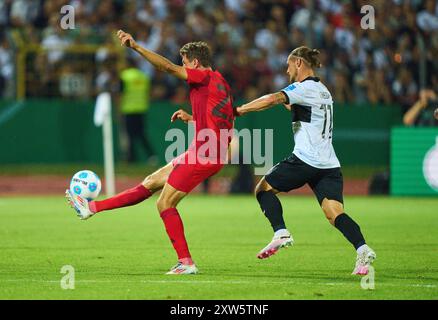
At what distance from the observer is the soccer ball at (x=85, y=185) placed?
1203cm

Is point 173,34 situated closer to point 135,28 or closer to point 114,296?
point 135,28

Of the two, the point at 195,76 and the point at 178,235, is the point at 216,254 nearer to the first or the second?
the point at 178,235

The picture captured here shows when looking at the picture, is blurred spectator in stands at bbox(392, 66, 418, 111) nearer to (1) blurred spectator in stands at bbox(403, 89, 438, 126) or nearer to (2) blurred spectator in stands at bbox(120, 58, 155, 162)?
(1) blurred spectator in stands at bbox(403, 89, 438, 126)

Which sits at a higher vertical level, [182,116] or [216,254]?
[182,116]

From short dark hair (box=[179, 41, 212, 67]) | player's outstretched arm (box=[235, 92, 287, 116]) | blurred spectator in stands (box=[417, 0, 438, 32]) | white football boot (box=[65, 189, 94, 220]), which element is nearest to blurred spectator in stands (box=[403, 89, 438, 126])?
blurred spectator in stands (box=[417, 0, 438, 32])

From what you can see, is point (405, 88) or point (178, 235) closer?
point (178, 235)

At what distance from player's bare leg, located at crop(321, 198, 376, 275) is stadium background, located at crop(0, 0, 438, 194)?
43.5 feet

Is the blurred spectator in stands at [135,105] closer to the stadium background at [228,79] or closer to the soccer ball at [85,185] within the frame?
the stadium background at [228,79]

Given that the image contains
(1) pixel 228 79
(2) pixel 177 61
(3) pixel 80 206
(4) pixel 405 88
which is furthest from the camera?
(1) pixel 228 79

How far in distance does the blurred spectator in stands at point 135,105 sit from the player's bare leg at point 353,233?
14779mm

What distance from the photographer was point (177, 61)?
25.3 meters

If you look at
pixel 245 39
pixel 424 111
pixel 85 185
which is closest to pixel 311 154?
pixel 85 185

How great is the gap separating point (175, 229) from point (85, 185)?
1864 millimetres

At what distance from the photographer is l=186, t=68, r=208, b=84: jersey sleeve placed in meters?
10.5
